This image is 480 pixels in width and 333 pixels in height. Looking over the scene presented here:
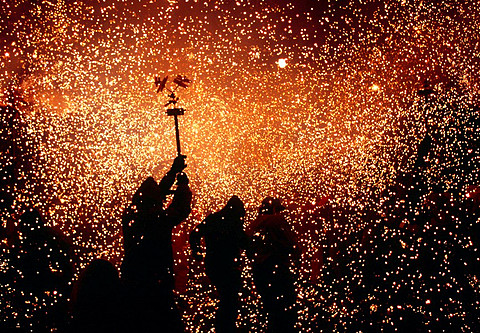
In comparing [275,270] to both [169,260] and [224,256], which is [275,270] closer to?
[224,256]

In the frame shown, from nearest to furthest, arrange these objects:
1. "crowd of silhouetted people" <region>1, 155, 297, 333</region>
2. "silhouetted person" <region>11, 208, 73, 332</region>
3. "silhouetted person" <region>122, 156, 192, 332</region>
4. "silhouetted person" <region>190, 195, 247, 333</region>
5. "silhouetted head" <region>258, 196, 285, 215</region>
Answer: "silhouetted person" <region>122, 156, 192, 332</region> < "crowd of silhouetted people" <region>1, 155, 297, 333</region> < "silhouetted person" <region>190, 195, 247, 333</region> < "silhouetted person" <region>11, 208, 73, 332</region> < "silhouetted head" <region>258, 196, 285, 215</region>

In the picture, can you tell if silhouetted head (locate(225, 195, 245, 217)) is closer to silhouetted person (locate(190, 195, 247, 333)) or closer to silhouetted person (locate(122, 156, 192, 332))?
silhouetted person (locate(190, 195, 247, 333))

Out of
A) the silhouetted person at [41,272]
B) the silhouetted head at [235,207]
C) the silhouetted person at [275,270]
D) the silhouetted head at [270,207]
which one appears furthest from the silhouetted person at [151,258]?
the silhouetted person at [41,272]

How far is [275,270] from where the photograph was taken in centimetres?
353

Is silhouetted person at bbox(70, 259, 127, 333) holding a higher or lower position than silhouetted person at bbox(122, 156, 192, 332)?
lower

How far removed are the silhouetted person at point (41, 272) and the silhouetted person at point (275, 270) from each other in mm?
2092

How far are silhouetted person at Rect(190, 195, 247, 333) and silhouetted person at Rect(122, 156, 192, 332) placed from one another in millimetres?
543

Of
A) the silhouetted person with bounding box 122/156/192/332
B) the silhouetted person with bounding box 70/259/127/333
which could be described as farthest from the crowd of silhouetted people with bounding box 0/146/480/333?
the silhouetted person with bounding box 70/259/127/333

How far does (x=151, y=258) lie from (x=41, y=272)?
174cm

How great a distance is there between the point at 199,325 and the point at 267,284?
0.92 meters

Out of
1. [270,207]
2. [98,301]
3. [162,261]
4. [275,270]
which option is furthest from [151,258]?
[270,207]

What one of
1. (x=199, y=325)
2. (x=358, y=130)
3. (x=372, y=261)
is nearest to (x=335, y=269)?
(x=372, y=261)

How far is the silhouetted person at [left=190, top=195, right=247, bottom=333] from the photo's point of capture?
3324 millimetres

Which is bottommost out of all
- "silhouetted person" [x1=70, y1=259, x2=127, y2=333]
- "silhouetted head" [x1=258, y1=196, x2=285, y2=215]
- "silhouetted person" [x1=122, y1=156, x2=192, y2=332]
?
"silhouetted person" [x1=70, y1=259, x2=127, y2=333]
